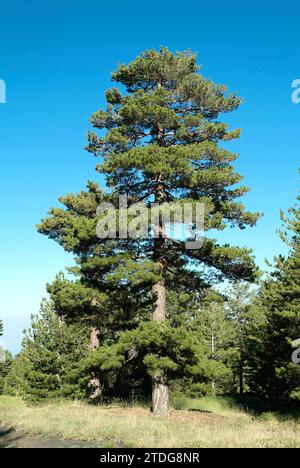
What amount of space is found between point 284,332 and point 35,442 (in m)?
13.6

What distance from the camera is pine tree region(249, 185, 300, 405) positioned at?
1912 cm

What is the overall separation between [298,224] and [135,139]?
908 cm

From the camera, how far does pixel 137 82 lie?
18.8 metres

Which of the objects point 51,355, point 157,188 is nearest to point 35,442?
point 157,188

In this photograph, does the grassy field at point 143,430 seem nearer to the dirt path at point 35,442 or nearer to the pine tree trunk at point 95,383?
the dirt path at point 35,442

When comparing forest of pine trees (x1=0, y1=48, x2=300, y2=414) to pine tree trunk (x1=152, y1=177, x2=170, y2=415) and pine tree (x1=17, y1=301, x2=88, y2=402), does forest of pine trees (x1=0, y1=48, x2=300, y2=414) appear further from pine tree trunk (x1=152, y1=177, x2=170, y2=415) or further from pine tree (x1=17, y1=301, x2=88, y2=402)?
pine tree (x1=17, y1=301, x2=88, y2=402)

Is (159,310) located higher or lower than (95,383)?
higher

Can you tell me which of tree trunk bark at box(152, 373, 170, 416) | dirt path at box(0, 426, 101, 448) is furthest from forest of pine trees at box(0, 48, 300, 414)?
dirt path at box(0, 426, 101, 448)

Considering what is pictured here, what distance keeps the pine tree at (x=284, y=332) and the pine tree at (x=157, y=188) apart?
13.3 feet

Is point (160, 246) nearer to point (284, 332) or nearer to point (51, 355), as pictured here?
point (284, 332)

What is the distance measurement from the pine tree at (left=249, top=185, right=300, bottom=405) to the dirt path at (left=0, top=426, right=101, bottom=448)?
1033cm

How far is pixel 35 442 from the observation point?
11.2 m

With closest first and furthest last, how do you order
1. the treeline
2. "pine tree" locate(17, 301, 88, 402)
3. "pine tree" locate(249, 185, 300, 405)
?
1. the treeline
2. "pine tree" locate(249, 185, 300, 405)
3. "pine tree" locate(17, 301, 88, 402)

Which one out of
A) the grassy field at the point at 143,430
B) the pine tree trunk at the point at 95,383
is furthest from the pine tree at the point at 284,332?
the pine tree trunk at the point at 95,383
